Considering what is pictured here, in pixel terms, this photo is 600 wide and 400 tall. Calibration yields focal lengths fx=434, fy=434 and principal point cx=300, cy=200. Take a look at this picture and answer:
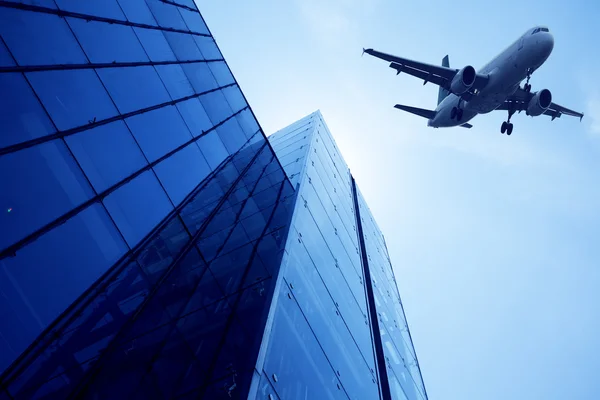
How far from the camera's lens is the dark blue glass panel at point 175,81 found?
927 cm

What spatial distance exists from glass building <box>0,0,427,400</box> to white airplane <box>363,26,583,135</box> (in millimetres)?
21649

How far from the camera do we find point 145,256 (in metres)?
6.12

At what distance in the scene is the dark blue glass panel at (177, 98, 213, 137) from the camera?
31.1 feet

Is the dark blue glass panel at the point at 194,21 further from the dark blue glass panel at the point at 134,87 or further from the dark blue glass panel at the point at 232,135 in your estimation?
the dark blue glass panel at the point at 134,87

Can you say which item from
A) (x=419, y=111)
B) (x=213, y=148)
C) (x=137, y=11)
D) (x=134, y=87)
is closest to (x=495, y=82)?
(x=419, y=111)

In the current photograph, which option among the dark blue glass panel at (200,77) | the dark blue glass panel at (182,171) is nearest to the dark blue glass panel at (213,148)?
the dark blue glass panel at (182,171)

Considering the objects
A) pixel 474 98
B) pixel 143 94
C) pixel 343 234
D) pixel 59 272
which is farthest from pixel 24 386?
pixel 474 98

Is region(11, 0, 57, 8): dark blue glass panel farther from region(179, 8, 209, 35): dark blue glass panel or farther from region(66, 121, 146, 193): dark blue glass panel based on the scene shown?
region(179, 8, 209, 35): dark blue glass panel

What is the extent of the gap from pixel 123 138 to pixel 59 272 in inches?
106

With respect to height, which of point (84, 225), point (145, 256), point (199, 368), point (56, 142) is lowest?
point (199, 368)

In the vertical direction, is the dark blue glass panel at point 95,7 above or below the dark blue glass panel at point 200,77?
above

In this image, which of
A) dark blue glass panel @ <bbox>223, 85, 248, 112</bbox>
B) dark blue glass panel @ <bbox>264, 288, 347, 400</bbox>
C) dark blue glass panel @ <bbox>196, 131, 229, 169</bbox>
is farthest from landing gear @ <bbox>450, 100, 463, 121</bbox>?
dark blue glass panel @ <bbox>264, 288, 347, 400</bbox>

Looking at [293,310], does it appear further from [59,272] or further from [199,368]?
[59,272]

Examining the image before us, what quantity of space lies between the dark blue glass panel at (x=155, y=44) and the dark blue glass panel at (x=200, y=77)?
72 cm
